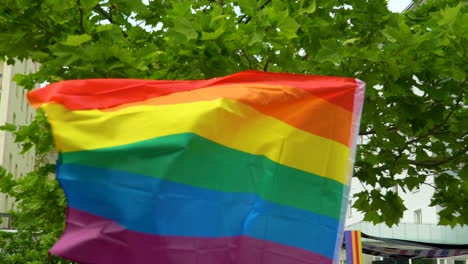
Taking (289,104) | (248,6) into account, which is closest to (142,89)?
(289,104)

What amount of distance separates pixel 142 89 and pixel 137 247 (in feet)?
3.14

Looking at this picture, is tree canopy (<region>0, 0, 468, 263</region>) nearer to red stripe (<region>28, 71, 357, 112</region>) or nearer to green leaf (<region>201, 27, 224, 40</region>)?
green leaf (<region>201, 27, 224, 40</region>)

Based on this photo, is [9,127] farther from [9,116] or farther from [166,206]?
[9,116]

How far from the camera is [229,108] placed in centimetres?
385

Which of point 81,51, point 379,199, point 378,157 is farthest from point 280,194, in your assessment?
point 379,199

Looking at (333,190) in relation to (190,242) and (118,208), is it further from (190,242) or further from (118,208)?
(118,208)

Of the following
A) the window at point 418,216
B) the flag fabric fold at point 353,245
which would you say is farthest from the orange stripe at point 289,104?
the window at point 418,216

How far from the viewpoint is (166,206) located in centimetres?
354

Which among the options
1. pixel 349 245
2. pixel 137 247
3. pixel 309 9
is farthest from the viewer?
pixel 349 245

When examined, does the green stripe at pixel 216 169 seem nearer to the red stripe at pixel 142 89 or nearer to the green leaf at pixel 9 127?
the red stripe at pixel 142 89

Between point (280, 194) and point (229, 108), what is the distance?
1.64 ft

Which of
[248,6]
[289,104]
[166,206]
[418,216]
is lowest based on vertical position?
[166,206]

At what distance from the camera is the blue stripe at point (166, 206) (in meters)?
3.51

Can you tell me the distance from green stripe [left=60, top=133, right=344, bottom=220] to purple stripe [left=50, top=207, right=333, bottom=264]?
260 millimetres
